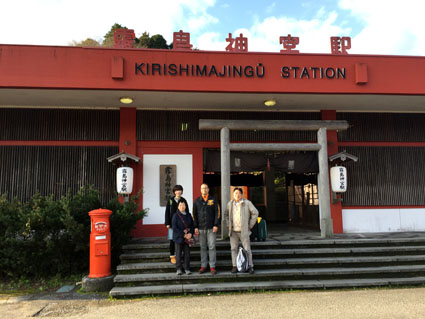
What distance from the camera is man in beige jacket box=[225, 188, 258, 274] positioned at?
6211 millimetres

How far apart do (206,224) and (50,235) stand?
3.49 m

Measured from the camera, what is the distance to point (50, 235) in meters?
6.93

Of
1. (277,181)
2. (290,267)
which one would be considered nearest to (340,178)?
(290,267)

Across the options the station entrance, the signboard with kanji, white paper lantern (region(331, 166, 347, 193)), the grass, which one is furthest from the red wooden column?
the grass

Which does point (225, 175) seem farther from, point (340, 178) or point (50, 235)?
point (50, 235)

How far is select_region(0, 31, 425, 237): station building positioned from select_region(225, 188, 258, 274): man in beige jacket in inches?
97.2

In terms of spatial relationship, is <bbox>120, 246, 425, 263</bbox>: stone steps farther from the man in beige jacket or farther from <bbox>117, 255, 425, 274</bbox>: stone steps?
the man in beige jacket

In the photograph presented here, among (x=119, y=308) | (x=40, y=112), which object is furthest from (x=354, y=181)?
(x=40, y=112)

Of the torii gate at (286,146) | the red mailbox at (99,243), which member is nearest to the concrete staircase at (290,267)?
the red mailbox at (99,243)

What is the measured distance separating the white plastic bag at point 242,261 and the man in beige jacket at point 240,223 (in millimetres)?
69

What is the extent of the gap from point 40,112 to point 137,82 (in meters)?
3.33

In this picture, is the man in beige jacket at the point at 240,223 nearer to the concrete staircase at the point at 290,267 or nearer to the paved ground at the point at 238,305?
the concrete staircase at the point at 290,267

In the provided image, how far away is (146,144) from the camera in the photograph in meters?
9.34

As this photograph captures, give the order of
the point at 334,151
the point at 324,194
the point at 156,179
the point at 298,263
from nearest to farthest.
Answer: the point at 298,263, the point at 324,194, the point at 156,179, the point at 334,151
